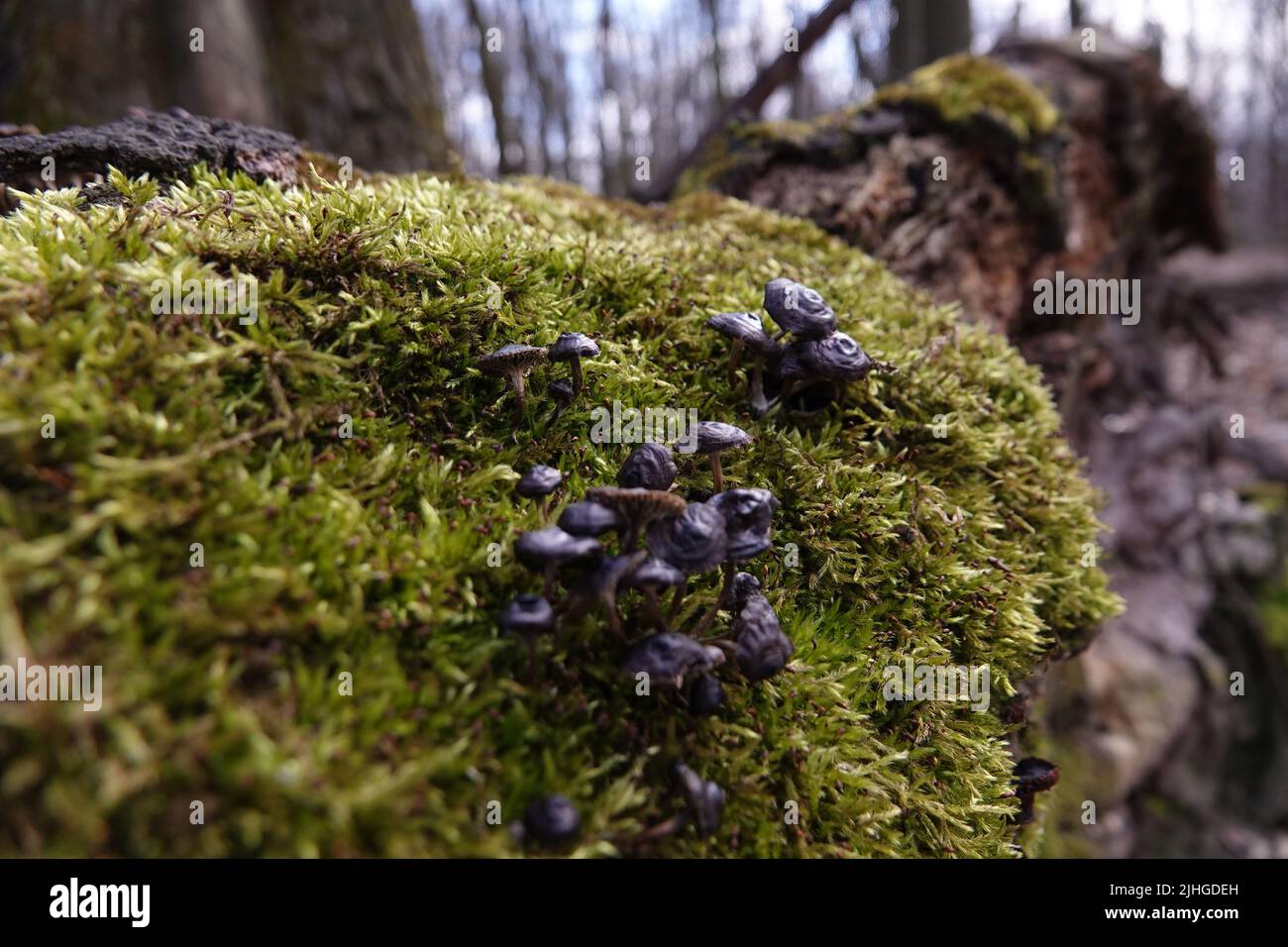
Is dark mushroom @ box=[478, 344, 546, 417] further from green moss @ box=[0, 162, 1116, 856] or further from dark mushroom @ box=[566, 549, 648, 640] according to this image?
dark mushroom @ box=[566, 549, 648, 640]

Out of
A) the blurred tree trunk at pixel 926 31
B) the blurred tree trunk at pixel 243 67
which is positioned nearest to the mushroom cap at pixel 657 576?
the blurred tree trunk at pixel 243 67

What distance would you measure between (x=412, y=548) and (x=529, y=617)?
480 millimetres

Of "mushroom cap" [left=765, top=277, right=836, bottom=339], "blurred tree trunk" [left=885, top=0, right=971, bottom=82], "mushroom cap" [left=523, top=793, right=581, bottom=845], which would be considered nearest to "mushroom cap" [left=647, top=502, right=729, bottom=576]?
"mushroom cap" [left=523, top=793, right=581, bottom=845]

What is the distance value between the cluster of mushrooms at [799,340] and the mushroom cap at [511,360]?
77 cm

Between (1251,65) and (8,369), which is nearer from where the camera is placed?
(8,369)

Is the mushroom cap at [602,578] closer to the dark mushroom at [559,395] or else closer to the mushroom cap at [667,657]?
the mushroom cap at [667,657]

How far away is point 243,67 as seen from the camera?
650 centimetres

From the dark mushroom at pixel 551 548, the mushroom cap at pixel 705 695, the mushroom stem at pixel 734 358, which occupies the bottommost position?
the mushroom cap at pixel 705 695

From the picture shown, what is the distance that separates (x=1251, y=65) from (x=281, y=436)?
47177 millimetres

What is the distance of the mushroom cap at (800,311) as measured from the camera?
287 cm

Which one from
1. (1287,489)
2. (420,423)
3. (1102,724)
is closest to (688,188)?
(420,423)

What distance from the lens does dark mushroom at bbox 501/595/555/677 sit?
6.26 feet
